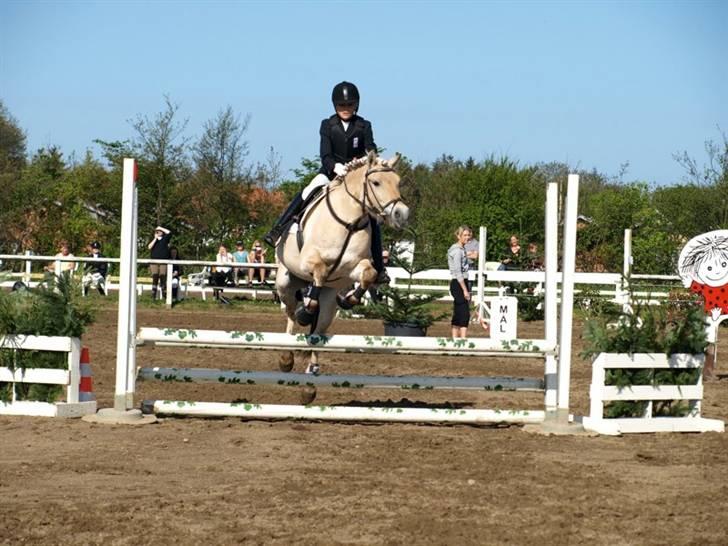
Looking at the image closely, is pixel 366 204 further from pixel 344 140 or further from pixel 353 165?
pixel 344 140

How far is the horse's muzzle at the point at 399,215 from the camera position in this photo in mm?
8242

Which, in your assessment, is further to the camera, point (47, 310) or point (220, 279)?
point (220, 279)

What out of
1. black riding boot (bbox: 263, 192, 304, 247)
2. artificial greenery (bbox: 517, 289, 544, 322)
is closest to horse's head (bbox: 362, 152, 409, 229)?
black riding boot (bbox: 263, 192, 304, 247)

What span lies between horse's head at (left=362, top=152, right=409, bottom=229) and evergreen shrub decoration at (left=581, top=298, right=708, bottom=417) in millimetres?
1588

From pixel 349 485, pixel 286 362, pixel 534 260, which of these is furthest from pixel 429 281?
pixel 349 485

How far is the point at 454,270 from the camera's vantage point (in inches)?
626

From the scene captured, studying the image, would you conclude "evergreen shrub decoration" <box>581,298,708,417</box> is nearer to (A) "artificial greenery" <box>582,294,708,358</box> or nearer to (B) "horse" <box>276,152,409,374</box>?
(A) "artificial greenery" <box>582,294,708,358</box>

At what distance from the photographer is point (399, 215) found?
8.25m

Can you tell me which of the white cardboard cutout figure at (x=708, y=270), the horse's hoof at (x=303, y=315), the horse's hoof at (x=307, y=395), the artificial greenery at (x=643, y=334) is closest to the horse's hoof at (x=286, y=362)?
the horse's hoof at (x=307, y=395)

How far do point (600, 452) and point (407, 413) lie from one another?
57.3 inches

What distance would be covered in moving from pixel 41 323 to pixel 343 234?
2358 mm

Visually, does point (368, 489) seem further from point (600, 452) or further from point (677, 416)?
point (677, 416)

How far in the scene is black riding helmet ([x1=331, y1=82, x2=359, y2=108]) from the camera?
9.23 meters

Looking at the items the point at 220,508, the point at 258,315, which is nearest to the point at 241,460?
the point at 220,508
